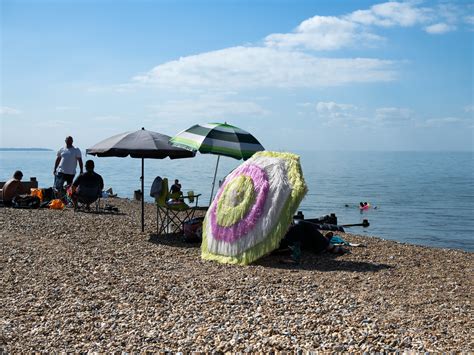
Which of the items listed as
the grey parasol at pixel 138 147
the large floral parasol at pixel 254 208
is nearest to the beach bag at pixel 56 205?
the grey parasol at pixel 138 147

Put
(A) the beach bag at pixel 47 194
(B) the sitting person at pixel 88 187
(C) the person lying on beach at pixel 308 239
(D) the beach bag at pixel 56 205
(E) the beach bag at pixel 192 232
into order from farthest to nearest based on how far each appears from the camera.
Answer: (A) the beach bag at pixel 47 194
(D) the beach bag at pixel 56 205
(B) the sitting person at pixel 88 187
(E) the beach bag at pixel 192 232
(C) the person lying on beach at pixel 308 239

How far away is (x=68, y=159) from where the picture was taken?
53.7ft

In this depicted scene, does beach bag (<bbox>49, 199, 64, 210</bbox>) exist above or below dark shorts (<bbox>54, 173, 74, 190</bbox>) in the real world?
below

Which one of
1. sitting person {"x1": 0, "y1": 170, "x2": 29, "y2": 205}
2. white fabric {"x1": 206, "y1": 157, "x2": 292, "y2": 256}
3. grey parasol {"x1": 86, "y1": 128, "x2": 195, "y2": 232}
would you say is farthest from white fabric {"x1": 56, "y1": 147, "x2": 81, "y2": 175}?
white fabric {"x1": 206, "y1": 157, "x2": 292, "y2": 256}

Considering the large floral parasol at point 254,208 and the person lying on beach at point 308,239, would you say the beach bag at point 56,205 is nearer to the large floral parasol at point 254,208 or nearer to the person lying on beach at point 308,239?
the large floral parasol at point 254,208

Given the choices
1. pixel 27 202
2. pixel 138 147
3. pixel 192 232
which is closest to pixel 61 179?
pixel 27 202

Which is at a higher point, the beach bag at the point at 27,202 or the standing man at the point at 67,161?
the standing man at the point at 67,161

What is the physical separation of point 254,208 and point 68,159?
29.4 feet

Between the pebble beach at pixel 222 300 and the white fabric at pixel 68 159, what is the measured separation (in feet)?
18.9

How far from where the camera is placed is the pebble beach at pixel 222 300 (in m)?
5.31

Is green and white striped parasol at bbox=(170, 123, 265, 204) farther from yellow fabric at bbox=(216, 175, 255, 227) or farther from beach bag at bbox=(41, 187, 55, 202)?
beach bag at bbox=(41, 187, 55, 202)

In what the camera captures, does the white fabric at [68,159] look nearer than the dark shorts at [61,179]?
Yes

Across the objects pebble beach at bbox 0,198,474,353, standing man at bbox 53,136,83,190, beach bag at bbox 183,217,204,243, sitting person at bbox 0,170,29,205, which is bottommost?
pebble beach at bbox 0,198,474,353

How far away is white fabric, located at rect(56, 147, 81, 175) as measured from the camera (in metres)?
16.3
